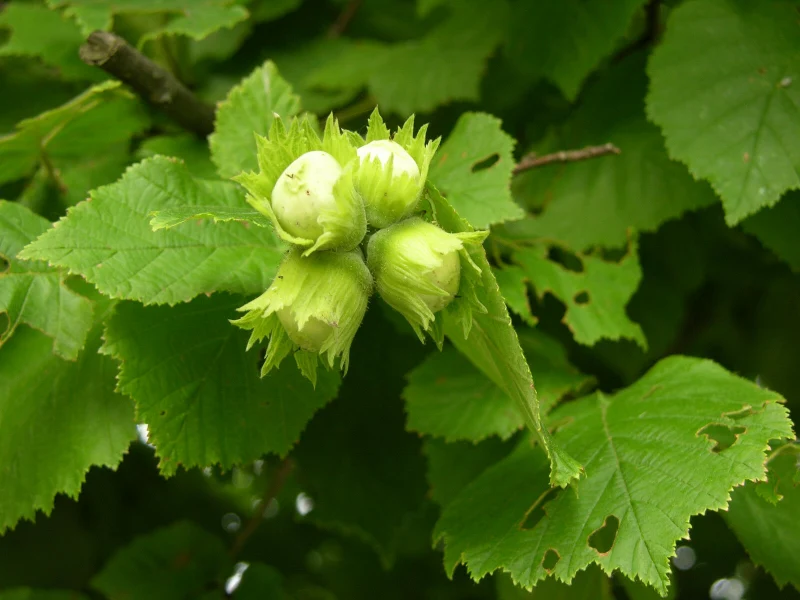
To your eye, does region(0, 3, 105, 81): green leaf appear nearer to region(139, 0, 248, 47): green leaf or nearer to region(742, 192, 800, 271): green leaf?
region(139, 0, 248, 47): green leaf

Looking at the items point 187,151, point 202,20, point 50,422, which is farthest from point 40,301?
point 202,20

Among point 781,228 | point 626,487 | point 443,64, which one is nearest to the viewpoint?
point 626,487

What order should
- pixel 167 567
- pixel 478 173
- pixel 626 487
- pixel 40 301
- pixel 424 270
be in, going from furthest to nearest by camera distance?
pixel 167 567 → pixel 478 173 → pixel 40 301 → pixel 626 487 → pixel 424 270

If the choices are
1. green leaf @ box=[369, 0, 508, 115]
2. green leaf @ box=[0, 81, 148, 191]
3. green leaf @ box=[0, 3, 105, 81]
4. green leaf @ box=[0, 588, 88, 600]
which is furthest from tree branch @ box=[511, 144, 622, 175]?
green leaf @ box=[0, 588, 88, 600]

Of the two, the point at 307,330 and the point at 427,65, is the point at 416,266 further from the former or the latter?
the point at 427,65

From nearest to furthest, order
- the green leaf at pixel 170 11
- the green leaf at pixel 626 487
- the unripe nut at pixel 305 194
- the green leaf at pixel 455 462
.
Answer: the unripe nut at pixel 305 194, the green leaf at pixel 626 487, the green leaf at pixel 455 462, the green leaf at pixel 170 11

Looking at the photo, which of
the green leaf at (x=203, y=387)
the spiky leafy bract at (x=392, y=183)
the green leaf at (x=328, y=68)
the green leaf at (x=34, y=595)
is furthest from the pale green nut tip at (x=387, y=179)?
the green leaf at (x=34, y=595)

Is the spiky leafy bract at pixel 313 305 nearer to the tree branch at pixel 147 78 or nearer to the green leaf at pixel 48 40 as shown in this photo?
the tree branch at pixel 147 78
